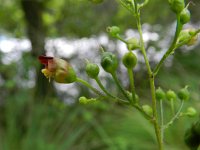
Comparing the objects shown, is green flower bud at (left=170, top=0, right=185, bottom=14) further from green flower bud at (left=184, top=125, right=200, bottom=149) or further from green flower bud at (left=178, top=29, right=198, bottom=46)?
green flower bud at (left=184, top=125, right=200, bottom=149)

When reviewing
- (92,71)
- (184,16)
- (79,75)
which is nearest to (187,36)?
(184,16)

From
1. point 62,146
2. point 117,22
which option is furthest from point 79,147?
point 117,22

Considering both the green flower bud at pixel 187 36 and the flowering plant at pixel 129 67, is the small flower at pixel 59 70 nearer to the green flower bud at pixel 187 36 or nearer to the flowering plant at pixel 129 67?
the flowering plant at pixel 129 67

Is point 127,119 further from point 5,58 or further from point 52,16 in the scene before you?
point 52,16

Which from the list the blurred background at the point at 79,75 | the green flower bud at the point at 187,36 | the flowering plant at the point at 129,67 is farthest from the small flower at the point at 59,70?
the blurred background at the point at 79,75

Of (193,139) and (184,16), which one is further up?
(184,16)

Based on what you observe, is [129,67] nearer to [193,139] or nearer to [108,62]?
[108,62]

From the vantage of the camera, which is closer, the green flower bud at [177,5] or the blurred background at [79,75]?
the green flower bud at [177,5]
